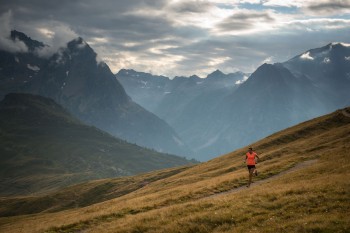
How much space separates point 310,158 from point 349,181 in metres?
27.3

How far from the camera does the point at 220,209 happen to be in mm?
30047

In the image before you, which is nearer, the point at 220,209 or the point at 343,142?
the point at 220,209

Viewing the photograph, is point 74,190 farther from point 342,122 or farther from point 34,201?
point 342,122

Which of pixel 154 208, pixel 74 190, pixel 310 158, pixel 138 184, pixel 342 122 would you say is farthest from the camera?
pixel 74 190

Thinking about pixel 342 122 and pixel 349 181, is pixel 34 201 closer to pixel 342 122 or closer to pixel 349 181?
pixel 342 122

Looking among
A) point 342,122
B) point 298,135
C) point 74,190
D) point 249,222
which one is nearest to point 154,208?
point 249,222

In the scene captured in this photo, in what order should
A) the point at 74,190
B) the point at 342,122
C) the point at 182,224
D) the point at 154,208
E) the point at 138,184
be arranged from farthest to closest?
the point at 74,190
the point at 138,184
the point at 342,122
the point at 154,208
the point at 182,224

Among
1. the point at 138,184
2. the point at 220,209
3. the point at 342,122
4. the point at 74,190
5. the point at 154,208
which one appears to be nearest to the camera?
the point at 220,209

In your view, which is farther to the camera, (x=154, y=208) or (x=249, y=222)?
(x=154, y=208)

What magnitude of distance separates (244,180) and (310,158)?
1460cm

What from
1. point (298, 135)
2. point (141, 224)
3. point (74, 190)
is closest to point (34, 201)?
point (74, 190)

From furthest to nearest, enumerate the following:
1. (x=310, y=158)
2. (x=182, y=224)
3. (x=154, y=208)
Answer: (x=310, y=158) < (x=154, y=208) < (x=182, y=224)

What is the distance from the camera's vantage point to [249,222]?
2553 cm

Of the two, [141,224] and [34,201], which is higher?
[141,224]
